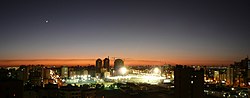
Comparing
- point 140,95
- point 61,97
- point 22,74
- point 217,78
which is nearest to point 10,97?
point 61,97

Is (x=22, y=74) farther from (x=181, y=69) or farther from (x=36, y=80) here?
(x=181, y=69)

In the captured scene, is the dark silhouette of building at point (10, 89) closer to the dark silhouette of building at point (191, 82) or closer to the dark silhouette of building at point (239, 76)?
the dark silhouette of building at point (191, 82)

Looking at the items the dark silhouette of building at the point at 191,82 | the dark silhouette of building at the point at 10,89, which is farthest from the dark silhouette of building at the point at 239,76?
the dark silhouette of building at the point at 10,89

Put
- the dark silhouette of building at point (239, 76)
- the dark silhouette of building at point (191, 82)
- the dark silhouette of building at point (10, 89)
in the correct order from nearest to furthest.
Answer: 1. the dark silhouette of building at point (10, 89)
2. the dark silhouette of building at point (191, 82)
3. the dark silhouette of building at point (239, 76)

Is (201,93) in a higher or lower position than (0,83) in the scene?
lower

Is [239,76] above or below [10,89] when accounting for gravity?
below

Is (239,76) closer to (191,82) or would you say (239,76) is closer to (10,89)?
(191,82)

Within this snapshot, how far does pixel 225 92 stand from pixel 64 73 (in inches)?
1576

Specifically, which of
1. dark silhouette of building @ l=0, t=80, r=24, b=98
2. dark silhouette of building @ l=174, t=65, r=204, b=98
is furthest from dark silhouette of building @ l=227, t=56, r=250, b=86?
dark silhouette of building @ l=0, t=80, r=24, b=98

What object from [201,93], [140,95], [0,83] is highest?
[0,83]

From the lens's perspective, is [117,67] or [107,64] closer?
[117,67]

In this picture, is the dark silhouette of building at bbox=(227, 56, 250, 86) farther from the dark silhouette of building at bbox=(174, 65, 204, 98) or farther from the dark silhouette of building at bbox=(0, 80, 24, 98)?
the dark silhouette of building at bbox=(0, 80, 24, 98)

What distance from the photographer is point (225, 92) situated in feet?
96.0

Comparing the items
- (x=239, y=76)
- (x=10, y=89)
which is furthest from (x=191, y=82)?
(x=239, y=76)
